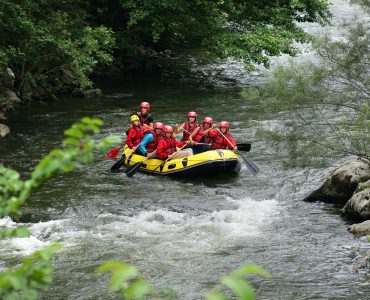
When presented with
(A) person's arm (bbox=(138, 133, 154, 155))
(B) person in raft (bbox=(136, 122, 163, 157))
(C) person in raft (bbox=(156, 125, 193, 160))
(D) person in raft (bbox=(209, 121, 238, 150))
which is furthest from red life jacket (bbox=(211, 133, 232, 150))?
(A) person's arm (bbox=(138, 133, 154, 155))

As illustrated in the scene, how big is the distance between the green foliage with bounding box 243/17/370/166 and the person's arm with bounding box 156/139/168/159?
293cm

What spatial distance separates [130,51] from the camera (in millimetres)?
22781

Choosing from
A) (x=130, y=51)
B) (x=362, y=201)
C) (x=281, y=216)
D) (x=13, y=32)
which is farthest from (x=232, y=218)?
(x=130, y=51)

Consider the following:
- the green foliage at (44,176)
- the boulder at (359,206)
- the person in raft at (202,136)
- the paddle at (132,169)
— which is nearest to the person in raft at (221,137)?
the person in raft at (202,136)

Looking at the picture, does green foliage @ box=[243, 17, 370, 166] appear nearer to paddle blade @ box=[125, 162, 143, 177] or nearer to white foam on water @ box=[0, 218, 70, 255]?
paddle blade @ box=[125, 162, 143, 177]

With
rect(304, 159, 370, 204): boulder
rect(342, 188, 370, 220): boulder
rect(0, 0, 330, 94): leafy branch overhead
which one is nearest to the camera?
rect(342, 188, 370, 220): boulder

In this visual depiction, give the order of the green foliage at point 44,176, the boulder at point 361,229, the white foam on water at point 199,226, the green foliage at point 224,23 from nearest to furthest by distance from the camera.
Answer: the green foliage at point 44,176, the white foam on water at point 199,226, the boulder at point 361,229, the green foliage at point 224,23

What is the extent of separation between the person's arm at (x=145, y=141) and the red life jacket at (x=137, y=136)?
0.31 metres

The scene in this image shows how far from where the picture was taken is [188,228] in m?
9.95

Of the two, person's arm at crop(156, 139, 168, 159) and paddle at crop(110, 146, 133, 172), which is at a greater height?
person's arm at crop(156, 139, 168, 159)

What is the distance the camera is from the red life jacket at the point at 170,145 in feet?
44.5

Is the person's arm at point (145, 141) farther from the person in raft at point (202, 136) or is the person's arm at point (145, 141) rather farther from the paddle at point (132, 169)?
the person in raft at point (202, 136)

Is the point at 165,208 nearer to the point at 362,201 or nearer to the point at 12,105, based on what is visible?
the point at 362,201

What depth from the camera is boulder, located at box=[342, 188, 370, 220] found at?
10086 mm
